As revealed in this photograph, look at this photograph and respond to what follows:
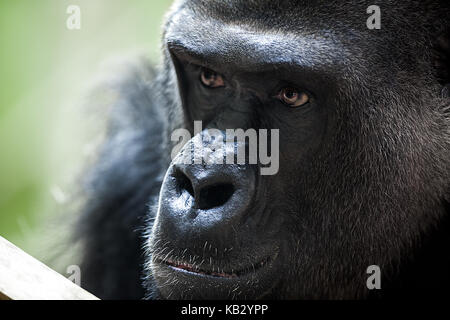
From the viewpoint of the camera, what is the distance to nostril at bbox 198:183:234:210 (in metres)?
2.68

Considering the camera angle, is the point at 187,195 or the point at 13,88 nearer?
the point at 187,195

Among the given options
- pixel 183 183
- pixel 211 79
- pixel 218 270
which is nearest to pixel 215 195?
pixel 183 183

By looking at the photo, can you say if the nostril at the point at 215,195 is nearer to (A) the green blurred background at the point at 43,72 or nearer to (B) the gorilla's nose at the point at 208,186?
(B) the gorilla's nose at the point at 208,186

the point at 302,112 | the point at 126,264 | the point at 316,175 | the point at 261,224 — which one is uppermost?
the point at 302,112

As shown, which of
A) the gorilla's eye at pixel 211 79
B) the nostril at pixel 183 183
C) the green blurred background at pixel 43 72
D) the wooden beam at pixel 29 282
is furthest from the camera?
the green blurred background at pixel 43 72

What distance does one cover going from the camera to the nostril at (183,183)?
276 centimetres

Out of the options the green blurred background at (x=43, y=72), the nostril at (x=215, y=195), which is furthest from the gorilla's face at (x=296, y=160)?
the green blurred background at (x=43, y=72)

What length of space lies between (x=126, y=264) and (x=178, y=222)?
4.90 feet

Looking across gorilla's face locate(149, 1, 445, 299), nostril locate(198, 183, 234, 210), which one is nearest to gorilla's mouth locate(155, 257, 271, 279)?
gorilla's face locate(149, 1, 445, 299)

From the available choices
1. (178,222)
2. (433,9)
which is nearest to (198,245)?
(178,222)

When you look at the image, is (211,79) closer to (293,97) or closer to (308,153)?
(293,97)

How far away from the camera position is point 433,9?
287cm
